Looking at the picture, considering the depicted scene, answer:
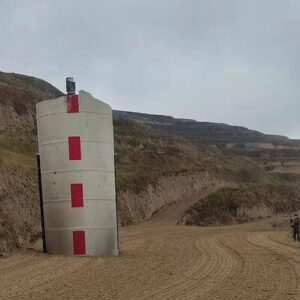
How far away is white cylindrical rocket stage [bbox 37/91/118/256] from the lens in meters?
20.5

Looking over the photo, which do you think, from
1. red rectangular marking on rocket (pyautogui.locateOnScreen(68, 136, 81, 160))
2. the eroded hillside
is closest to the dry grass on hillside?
the eroded hillside

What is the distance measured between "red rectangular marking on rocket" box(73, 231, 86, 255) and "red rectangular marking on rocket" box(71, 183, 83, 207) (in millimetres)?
1007

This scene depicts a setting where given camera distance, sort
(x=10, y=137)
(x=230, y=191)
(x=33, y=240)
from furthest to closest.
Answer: (x=230, y=191) < (x=10, y=137) < (x=33, y=240)

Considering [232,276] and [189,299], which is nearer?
[189,299]

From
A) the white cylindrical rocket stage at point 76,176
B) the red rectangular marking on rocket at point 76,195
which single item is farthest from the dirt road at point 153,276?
the red rectangular marking on rocket at point 76,195

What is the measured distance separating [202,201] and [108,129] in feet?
169

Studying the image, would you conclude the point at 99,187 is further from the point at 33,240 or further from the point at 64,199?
the point at 33,240

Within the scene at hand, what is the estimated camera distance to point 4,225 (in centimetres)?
2412

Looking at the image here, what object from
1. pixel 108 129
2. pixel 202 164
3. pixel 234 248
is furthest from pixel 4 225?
pixel 202 164

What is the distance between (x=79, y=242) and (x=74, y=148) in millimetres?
3247

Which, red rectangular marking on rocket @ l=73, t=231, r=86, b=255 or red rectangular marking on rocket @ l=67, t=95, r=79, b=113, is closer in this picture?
red rectangular marking on rocket @ l=73, t=231, r=86, b=255

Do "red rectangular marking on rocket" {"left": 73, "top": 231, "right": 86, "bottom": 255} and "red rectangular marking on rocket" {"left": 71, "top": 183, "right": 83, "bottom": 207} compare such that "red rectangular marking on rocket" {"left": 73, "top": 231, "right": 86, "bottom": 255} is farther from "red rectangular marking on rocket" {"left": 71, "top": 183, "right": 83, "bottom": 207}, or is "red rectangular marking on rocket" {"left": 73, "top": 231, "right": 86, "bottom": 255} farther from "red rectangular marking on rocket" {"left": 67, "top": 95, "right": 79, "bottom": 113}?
"red rectangular marking on rocket" {"left": 67, "top": 95, "right": 79, "bottom": 113}

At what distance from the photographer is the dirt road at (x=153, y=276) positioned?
43.0ft

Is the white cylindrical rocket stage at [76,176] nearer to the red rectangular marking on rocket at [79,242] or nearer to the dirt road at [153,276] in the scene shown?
the red rectangular marking on rocket at [79,242]
